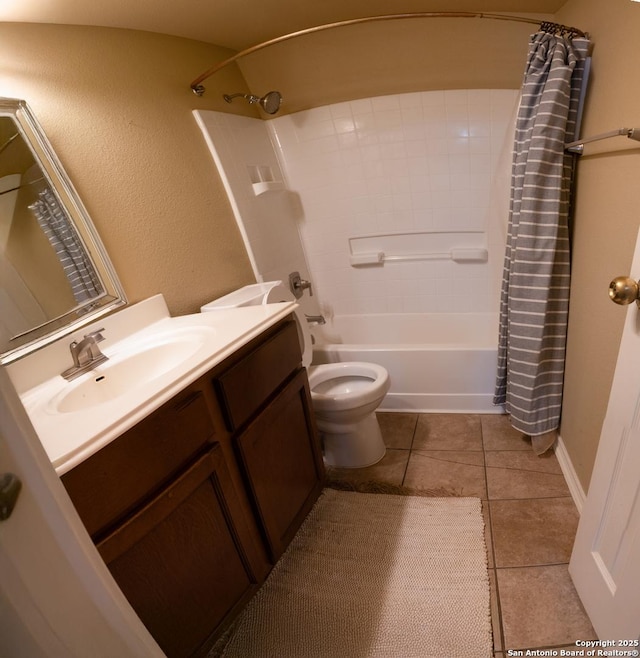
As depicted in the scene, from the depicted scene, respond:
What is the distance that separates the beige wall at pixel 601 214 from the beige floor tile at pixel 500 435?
290mm

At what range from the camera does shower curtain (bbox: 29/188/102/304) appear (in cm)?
118

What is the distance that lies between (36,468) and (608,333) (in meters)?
1.40

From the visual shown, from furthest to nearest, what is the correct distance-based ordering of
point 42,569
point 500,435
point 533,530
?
point 500,435 → point 533,530 → point 42,569

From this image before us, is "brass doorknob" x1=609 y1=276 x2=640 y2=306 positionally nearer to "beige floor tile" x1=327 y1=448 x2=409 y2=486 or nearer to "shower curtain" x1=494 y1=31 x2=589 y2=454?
"shower curtain" x1=494 y1=31 x2=589 y2=454

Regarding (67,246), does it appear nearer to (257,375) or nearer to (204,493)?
(257,375)

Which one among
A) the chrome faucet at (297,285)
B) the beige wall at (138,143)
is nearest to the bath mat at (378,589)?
the beige wall at (138,143)

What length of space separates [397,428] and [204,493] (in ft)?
4.24

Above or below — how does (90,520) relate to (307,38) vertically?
below

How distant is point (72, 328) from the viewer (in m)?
1.20

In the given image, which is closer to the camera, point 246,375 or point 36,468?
point 36,468

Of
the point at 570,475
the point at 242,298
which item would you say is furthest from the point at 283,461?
the point at 570,475

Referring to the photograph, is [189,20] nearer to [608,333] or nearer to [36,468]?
[36,468]

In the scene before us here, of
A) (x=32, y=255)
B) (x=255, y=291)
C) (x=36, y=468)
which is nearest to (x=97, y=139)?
(x=32, y=255)

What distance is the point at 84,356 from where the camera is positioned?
3.75ft
